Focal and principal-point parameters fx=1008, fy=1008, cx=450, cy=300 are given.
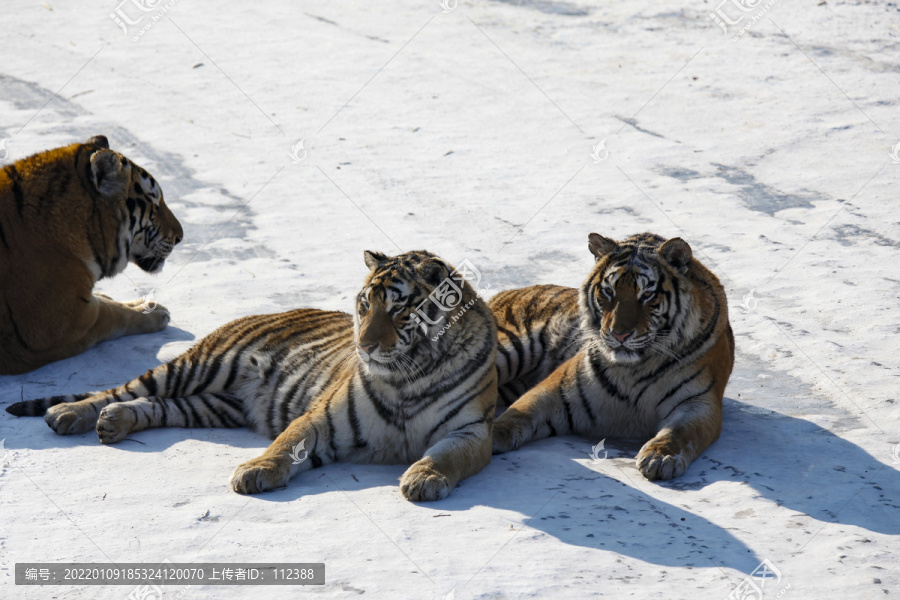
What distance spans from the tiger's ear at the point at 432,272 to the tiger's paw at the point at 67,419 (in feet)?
5.63

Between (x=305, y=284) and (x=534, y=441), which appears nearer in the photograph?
(x=534, y=441)

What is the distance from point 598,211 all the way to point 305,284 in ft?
7.39

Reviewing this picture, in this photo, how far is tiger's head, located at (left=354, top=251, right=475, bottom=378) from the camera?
3.99m

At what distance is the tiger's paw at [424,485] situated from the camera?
12.4 feet

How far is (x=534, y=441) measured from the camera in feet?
15.2

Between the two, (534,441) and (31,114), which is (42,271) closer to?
(534,441)

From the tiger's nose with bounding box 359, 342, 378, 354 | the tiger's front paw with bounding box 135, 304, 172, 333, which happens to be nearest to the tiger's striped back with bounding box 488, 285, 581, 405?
the tiger's nose with bounding box 359, 342, 378, 354

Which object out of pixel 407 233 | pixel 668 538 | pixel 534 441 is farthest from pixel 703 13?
pixel 668 538

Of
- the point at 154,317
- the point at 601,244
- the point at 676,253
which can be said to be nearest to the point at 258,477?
the point at 601,244

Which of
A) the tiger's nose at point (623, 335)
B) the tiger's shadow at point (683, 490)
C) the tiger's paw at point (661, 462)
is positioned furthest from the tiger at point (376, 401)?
the tiger's paw at point (661, 462)

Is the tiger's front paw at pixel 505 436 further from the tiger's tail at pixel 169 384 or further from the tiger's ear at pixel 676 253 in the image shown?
the tiger's tail at pixel 169 384

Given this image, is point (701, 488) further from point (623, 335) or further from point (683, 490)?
point (623, 335)

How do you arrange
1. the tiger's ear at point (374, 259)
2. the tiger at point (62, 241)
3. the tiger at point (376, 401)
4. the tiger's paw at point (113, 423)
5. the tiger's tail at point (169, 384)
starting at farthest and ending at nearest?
the tiger at point (62, 241), the tiger's tail at point (169, 384), the tiger's paw at point (113, 423), the tiger's ear at point (374, 259), the tiger at point (376, 401)

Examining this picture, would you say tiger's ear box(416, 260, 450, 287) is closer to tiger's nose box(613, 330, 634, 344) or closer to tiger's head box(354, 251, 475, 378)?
tiger's head box(354, 251, 475, 378)
